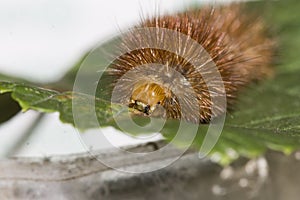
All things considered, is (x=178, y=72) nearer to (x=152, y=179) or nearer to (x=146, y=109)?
(x=146, y=109)

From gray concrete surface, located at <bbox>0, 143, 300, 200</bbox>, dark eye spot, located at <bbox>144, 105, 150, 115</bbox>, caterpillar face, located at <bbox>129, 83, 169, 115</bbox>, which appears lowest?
gray concrete surface, located at <bbox>0, 143, 300, 200</bbox>

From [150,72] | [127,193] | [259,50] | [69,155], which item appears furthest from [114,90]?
[259,50]

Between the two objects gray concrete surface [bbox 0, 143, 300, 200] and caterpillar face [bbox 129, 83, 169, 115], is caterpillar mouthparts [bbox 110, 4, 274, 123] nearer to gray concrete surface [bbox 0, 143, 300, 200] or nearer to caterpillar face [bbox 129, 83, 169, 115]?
caterpillar face [bbox 129, 83, 169, 115]

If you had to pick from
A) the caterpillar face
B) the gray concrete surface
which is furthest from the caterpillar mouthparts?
the gray concrete surface

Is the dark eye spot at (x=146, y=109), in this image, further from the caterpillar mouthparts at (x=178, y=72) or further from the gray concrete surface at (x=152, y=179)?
the gray concrete surface at (x=152, y=179)

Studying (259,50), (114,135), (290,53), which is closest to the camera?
(114,135)

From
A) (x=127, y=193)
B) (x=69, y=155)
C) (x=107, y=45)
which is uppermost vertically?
(x=107, y=45)

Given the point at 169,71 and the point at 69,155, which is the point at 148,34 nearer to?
the point at 169,71

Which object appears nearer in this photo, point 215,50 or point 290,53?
point 215,50
